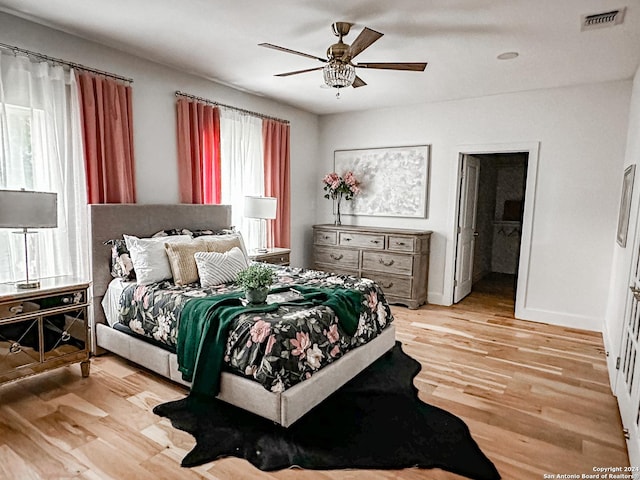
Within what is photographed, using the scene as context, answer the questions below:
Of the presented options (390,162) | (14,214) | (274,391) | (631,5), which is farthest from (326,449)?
(390,162)

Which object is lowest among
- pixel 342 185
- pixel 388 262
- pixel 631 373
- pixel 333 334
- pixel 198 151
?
pixel 631 373

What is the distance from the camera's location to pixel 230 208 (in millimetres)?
4574

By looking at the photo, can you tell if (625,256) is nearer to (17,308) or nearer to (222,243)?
(222,243)

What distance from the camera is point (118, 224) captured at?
3.46 meters

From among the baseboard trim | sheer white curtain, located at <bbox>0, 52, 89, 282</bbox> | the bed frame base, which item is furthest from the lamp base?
the baseboard trim

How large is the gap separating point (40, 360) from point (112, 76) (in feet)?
8.07

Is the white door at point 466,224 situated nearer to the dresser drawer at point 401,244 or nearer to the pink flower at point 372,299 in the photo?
the dresser drawer at point 401,244

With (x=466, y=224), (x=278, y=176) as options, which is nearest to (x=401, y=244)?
(x=466, y=224)

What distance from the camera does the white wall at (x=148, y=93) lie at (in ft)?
9.91

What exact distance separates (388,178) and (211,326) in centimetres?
385

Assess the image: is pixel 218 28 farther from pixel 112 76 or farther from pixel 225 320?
pixel 225 320

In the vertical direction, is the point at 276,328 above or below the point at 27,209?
below

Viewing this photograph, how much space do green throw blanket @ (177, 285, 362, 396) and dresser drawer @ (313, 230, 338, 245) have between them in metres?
2.74

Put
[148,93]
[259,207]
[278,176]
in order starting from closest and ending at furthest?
[148,93]
[259,207]
[278,176]
